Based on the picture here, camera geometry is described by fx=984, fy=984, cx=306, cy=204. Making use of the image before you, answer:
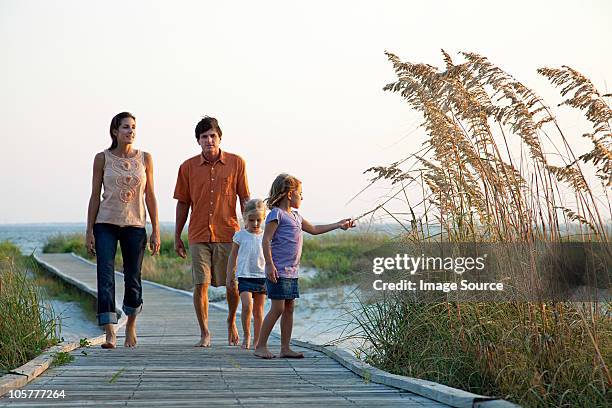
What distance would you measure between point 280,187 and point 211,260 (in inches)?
50.7

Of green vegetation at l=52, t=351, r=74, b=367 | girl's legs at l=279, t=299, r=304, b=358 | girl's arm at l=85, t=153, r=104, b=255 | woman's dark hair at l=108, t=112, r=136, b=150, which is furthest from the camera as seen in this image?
woman's dark hair at l=108, t=112, r=136, b=150

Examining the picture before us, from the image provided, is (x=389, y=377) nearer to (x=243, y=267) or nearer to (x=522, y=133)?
(x=522, y=133)

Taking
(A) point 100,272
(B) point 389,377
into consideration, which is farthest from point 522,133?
(A) point 100,272

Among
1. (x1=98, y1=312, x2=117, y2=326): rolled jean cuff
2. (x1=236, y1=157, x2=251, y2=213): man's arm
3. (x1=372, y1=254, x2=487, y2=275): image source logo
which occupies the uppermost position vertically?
(x1=236, y1=157, x2=251, y2=213): man's arm

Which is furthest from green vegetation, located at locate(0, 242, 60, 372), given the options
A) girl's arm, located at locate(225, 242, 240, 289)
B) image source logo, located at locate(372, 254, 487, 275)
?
image source logo, located at locate(372, 254, 487, 275)

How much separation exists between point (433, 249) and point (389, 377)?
3.34 feet

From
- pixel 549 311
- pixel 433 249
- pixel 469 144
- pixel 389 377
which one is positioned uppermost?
pixel 469 144

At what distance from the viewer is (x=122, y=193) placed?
24.7 ft

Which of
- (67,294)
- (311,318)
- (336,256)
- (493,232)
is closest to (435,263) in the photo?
(493,232)

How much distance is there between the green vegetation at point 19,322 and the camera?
22.3 ft

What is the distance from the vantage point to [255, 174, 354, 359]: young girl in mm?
6918

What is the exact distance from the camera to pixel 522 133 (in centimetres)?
570

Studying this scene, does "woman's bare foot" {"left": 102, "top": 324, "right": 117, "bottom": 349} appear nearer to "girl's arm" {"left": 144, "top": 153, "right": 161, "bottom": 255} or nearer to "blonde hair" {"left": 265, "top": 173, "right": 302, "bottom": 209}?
"girl's arm" {"left": 144, "top": 153, "right": 161, "bottom": 255}

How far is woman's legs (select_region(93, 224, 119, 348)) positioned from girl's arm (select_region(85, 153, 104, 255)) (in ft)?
0.18
